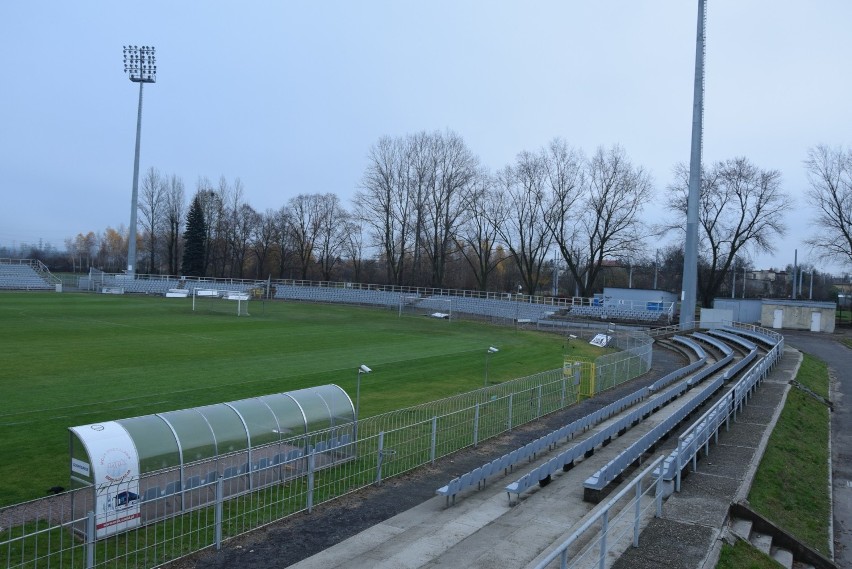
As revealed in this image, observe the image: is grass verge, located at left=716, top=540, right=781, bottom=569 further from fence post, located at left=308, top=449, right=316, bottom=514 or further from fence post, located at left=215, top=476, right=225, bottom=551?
fence post, located at left=215, top=476, right=225, bottom=551

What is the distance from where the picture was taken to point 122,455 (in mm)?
10148

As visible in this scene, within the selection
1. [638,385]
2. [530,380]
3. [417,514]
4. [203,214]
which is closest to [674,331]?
[638,385]

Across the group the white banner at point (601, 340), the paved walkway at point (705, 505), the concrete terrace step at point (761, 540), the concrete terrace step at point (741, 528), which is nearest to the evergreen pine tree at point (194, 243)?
the white banner at point (601, 340)

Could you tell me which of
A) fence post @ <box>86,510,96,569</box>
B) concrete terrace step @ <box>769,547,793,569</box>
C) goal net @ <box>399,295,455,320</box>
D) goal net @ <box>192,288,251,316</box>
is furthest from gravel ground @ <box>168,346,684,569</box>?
goal net @ <box>399,295,455,320</box>

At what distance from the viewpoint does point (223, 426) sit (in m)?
11.9

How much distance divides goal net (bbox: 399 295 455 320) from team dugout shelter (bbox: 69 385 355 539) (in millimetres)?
43279

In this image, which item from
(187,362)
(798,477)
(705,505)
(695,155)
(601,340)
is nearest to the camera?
(705,505)

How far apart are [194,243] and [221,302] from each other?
99.2 ft

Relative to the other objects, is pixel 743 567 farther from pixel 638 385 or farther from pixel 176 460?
pixel 638 385

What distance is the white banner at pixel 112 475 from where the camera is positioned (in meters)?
9.73

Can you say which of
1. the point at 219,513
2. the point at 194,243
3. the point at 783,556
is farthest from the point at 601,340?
the point at 194,243

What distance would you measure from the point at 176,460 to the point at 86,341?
2497 cm

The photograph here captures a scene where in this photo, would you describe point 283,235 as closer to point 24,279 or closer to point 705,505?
point 24,279

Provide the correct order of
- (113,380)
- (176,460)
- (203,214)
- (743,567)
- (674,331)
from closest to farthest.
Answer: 1. (743,567)
2. (176,460)
3. (113,380)
4. (674,331)
5. (203,214)
